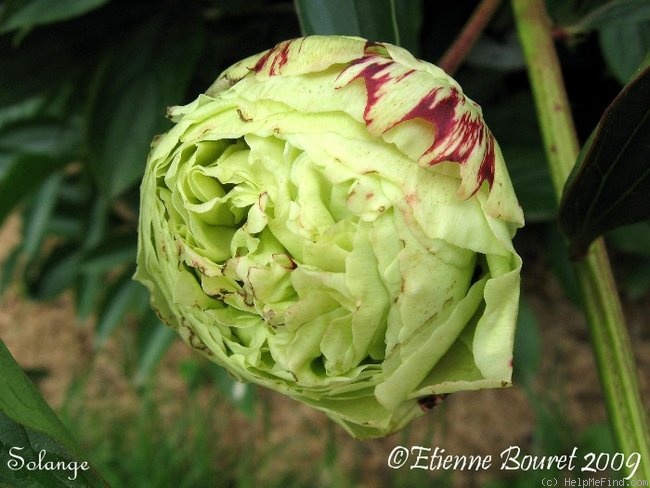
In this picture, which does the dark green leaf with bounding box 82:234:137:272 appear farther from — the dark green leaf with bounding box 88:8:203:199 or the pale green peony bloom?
the pale green peony bloom

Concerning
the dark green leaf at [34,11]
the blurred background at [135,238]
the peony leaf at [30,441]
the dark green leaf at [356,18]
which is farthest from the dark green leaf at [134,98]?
the peony leaf at [30,441]

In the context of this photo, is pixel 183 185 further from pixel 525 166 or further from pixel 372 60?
pixel 525 166

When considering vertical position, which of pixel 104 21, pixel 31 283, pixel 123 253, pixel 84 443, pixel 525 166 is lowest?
pixel 84 443

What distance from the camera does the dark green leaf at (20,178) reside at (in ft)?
2.91

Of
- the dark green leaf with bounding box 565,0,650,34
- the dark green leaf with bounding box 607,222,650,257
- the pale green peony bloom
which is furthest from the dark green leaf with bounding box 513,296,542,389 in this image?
the pale green peony bloom

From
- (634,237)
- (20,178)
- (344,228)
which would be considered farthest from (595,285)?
(20,178)

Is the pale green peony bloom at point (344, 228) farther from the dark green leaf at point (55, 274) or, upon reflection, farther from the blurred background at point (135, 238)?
the dark green leaf at point (55, 274)

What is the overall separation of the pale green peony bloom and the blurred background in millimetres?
132

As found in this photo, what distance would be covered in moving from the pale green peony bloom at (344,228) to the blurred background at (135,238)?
132mm

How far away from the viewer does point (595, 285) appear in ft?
1.80

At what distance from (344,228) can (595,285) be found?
8.5 inches

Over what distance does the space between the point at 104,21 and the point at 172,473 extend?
777 millimetres

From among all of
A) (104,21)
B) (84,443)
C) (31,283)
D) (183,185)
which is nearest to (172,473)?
(84,443)

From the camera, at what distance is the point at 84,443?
1473mm
